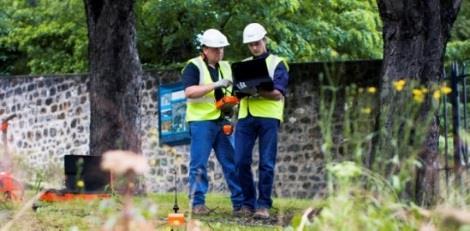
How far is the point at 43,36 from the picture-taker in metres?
25.0

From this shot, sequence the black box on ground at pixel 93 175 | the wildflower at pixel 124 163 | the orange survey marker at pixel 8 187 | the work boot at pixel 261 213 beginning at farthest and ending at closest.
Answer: the black box on ground at pixel 93 175, the work boot at pixel 261 213, the orange survey marker at pixel 8 187, the wildflower at pixel 124 163

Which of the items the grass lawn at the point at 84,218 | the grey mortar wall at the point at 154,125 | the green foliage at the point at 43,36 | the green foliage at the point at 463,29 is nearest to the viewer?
the grass lawn at the point at 84,218

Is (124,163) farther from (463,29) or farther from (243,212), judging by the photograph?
(463,29)

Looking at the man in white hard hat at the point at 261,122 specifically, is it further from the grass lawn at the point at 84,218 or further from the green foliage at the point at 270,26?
the green foliage at the point at 270,26

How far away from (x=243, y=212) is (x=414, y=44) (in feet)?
6.83

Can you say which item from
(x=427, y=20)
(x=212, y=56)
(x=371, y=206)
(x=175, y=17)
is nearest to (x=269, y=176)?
(x=212, y=56)

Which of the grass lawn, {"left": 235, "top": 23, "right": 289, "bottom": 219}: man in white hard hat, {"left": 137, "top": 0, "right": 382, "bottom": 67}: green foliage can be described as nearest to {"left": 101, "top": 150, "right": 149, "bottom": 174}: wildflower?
the grass lawn

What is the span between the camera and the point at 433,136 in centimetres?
942

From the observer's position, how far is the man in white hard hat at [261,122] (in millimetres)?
9117

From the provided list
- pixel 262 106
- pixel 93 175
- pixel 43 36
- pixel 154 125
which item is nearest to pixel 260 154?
pixel 262 106

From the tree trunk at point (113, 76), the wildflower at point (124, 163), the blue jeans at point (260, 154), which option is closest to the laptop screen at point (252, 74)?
the blue jeans at point (260, 154)

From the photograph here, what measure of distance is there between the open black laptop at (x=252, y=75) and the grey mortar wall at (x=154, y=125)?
3.94 metres

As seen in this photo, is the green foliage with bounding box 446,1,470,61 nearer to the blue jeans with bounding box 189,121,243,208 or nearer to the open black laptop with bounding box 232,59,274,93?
the blue jeans with bounding box 189,121,243,208

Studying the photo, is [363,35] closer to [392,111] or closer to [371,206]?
[392,111]
